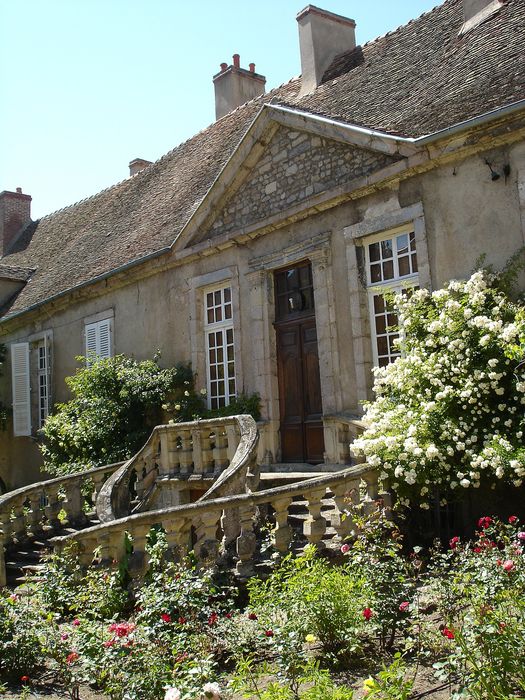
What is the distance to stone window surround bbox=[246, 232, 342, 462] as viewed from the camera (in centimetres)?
923

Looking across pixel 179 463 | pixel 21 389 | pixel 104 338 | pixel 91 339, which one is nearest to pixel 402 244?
pixel 179 463

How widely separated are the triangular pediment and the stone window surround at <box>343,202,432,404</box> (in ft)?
1.77

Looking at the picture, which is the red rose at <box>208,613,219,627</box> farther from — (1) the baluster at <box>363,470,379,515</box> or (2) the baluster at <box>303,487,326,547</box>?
(1) the baluster at <box>363,470,379,515</box>

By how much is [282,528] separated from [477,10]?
7573 millimetres

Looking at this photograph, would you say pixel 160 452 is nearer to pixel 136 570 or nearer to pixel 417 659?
pixel 136 570

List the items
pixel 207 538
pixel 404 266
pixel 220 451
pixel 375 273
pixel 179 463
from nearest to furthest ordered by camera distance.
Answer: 1. pixel 207 538
2. pixel 220 451
3. pixel 404 266
4. pixel 375 273
5. pixel 179 463

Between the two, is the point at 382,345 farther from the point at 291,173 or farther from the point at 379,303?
the point at 291,173

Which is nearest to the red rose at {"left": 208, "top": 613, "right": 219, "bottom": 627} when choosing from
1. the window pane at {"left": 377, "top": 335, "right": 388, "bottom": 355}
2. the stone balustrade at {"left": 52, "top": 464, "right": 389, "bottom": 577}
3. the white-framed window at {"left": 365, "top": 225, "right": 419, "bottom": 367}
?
the stone balustrade at {"left": 52, "top": 464, "right": 389, "bottom": 577}

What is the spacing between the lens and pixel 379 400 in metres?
7.67

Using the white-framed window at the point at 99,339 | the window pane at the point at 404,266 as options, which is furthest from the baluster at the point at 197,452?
the white-framed window at the point at 99,339

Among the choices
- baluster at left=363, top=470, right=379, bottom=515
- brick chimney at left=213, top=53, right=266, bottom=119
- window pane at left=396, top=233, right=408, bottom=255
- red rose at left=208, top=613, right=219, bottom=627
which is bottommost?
red rose at left=208, top=613, right=219, bottom=627

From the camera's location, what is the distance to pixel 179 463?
30.0 ft

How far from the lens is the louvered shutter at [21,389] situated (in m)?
15.3

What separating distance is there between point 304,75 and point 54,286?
6.42 m
